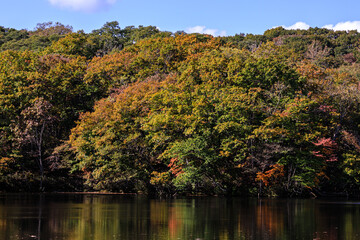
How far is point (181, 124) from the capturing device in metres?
38.4

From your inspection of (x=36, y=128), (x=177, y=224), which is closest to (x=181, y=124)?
(x=36, y=128)

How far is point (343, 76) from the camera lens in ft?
159

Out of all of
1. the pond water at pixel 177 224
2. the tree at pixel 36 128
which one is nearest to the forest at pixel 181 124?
the tree at pixel 36 128

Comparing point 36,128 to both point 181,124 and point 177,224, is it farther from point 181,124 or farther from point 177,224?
point 177,224

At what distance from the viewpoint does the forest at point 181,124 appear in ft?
127

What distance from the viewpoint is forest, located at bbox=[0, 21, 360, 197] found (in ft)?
127

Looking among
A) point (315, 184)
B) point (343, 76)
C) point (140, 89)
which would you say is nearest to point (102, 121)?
point (140, 89)

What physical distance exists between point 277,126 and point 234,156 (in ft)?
13.9

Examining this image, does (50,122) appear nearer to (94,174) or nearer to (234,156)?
(94,174)

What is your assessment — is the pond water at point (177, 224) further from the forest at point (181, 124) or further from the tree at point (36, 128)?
the tree at point (36, 128)

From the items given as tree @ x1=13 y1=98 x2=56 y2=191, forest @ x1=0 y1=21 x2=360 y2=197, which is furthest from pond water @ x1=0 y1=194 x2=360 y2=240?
tree @ x1=13 y1=98 x2=56 y2=191

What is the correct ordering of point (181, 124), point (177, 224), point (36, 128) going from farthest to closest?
point (36, 128) < point (181, 124) < point (177, 224)

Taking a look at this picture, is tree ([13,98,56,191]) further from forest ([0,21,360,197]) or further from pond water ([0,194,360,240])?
pond water ([0,194,360,240])

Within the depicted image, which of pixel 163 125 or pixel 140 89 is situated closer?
pixel 163 125
